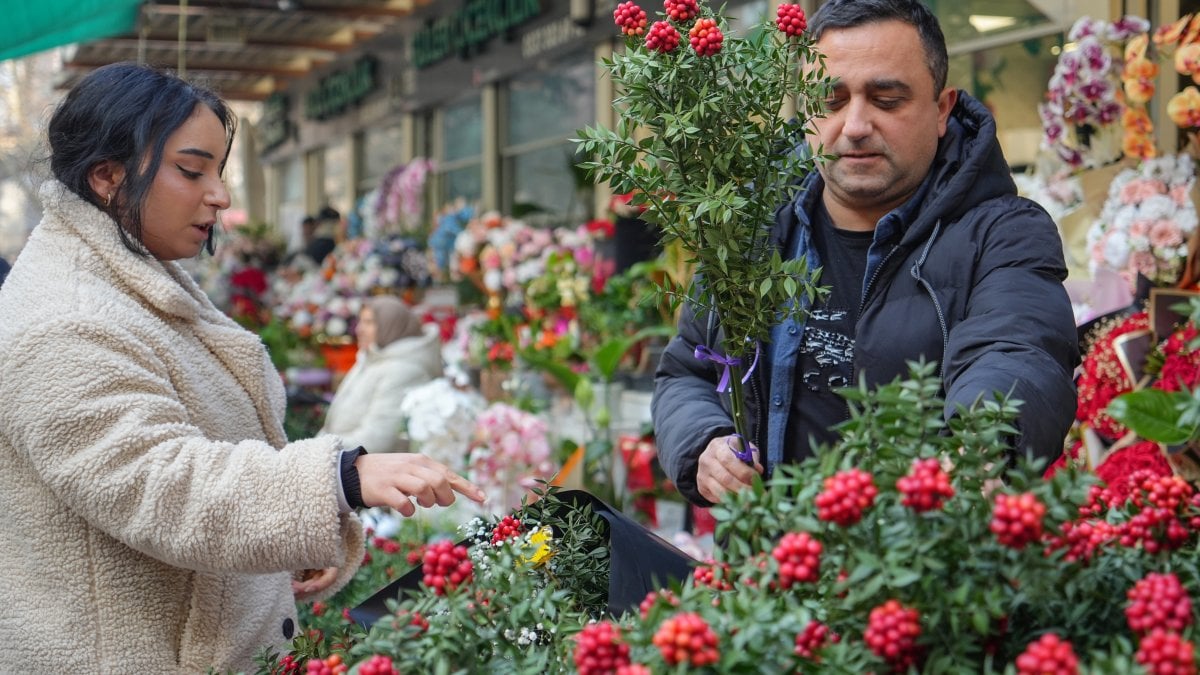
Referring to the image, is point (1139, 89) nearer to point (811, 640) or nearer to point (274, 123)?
point (811, 640)

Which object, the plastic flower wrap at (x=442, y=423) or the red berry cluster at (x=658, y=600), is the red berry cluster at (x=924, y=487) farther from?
the plastic flower wrap at (x=442, y=423)

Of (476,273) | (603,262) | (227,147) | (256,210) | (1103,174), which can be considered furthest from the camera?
(256,210)

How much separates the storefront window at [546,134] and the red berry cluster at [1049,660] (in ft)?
22.7

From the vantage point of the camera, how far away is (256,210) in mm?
10227

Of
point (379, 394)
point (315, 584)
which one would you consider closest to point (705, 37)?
point (315, 584)

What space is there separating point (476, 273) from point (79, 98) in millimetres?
4986

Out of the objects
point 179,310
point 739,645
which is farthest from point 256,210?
point 739,645

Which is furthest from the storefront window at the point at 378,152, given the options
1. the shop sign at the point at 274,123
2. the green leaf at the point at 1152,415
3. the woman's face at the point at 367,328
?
the green leaf at the point at 1152,415

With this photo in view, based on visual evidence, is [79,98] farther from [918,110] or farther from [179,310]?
[918,110]

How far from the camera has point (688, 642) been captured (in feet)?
3.12

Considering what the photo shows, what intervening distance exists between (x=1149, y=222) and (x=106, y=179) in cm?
240

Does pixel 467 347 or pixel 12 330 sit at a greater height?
pixel 12 330

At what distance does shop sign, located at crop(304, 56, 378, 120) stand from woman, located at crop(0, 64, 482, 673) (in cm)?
1056

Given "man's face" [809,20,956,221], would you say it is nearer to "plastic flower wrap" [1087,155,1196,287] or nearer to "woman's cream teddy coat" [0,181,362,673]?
"woman's cream teddy coat" [0,181,362,673]
